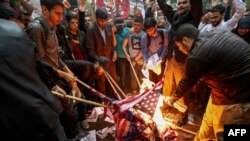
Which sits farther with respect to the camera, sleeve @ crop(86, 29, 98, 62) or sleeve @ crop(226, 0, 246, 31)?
sleeve @ crop(86, 29, 98, 62)

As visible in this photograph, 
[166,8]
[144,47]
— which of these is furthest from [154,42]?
[166,8]

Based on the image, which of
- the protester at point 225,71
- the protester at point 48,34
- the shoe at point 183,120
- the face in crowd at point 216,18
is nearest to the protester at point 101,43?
the shoe at point 183,120

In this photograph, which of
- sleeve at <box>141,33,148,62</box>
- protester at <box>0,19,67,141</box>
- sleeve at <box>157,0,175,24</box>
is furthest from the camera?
sleeve at <box>141,33,148,62</box>

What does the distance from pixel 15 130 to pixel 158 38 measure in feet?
21.5

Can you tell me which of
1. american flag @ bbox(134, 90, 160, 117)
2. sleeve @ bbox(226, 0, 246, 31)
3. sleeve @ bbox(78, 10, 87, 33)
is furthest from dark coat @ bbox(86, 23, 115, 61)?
sleeve @ bbox(226, 0, 246, 31)

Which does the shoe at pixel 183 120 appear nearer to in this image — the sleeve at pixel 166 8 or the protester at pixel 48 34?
the sleeve at pixel 166 8

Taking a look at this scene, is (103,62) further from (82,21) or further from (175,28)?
(175,28)

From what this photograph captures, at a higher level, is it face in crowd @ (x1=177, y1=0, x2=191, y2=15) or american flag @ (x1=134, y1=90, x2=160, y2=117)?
face in crowd @ (x1=177, y1=0, x2=191, y2=15)

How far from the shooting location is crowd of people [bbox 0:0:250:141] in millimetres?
1664

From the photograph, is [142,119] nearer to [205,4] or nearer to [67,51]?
[67,51]

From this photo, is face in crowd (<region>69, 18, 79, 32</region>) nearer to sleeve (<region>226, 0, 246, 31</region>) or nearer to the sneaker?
the sneaker

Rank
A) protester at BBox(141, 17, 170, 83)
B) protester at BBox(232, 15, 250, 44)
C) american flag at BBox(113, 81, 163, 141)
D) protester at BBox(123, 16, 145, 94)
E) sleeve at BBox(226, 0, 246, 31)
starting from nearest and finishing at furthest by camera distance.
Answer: american flag at BBox(113, 81, 163, 141) → protester at BBox(232, 15, 250, 44) → sleeve at BBox(226, 0, 246, 31) → protester at BBox(141, 17, 170, 83) → protester at BBox(123, 16, 145, 94)

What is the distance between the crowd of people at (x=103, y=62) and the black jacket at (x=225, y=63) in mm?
13

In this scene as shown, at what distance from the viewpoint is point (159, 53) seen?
7926 mm
